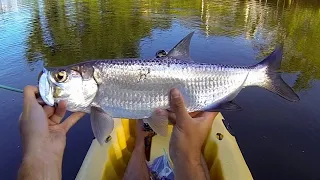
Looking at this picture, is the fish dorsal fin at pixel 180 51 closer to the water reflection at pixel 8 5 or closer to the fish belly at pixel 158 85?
the fish belly at pixel 158 85

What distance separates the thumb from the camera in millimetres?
3117

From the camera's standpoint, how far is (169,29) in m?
17.8

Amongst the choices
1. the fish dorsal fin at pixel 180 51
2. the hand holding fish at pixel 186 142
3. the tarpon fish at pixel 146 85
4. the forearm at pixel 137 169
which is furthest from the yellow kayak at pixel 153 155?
the fish dorsal fin at pixel 180 51

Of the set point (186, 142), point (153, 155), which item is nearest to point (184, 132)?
point (186, 142)

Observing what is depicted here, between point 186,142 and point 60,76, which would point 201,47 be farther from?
point 60,76

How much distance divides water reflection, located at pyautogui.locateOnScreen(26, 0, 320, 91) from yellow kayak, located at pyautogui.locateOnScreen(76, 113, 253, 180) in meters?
5.94

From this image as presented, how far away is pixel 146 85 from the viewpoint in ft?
10.5

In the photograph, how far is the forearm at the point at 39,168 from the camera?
2.68 metres

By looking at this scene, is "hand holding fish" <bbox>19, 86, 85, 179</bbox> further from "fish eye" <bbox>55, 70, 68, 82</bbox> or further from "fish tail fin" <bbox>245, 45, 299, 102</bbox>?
"fish tail fin" <bbox>245, 45, 299, 102</bbox>

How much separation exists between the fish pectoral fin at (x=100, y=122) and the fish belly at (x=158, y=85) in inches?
2.4

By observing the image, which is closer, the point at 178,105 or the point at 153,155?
the point at 178,105

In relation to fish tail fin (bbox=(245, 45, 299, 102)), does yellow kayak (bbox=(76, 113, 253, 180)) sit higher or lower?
lower

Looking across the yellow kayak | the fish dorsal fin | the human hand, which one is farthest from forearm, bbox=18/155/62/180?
the fish dorsal fin

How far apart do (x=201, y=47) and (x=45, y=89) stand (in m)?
11.7
